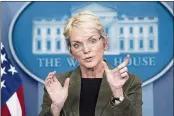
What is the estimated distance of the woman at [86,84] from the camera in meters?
1.27

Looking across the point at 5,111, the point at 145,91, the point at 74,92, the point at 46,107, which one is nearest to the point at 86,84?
the point at 74,92

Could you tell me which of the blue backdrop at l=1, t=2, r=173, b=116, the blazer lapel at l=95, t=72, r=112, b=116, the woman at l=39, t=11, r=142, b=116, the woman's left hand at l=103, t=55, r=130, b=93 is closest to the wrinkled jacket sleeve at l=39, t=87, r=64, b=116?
the woman at l=39, t=11, r=142, b=116

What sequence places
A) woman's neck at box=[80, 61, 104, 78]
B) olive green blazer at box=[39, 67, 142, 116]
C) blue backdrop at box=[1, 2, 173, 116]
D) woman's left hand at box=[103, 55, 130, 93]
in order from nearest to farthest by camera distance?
woman's left hand at box=[103, 55, 130, 93], olive green blazer at box=[39, 67, 142, 116], woman's neck at box=[80, 61, 104, 78], blue backdrop at box=[1, 2, 173, 116]

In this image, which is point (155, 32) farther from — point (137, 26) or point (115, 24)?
point (115, 24)

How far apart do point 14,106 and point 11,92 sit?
0.08 metres

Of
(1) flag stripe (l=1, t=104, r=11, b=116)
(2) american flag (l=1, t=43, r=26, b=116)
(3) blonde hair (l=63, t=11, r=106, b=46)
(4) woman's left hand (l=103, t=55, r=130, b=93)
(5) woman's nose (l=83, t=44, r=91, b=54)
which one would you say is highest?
(3) blonde hair (l=63, t=11, r=106, b=46)

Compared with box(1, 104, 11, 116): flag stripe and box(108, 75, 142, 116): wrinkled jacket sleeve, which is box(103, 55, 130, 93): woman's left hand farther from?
box(1, 104, 11, 116): flag stripe

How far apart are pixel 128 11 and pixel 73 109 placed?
0.87 m

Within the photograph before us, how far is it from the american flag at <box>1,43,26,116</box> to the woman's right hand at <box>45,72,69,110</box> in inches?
28.4

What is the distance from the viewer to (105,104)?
1.29 metres

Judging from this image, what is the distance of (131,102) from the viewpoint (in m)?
1.21

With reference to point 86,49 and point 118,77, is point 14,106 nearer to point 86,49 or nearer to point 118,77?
point 86,49

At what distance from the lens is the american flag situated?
77.0 inches

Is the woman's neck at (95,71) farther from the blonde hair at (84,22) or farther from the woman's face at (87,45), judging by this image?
the blonde hair at (84,22)
